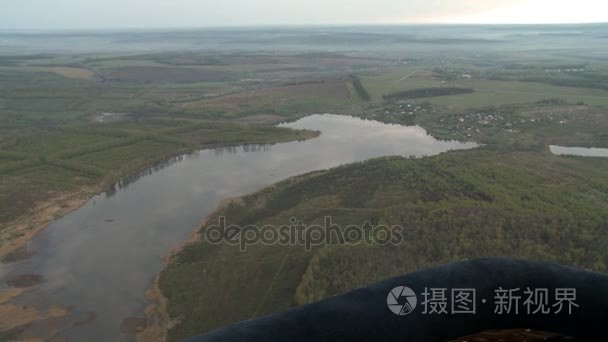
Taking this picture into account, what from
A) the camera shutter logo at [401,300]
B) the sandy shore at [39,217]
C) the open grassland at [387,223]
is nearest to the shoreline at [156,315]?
the open grassland at [387,223]

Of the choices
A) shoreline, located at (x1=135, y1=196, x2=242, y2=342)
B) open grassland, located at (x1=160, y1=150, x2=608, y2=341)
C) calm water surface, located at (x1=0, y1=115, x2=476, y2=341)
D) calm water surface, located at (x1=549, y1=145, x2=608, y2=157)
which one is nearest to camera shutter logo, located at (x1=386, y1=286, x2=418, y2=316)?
open grassland, located at (x1=160, y1=150, x2=608, y2=341)

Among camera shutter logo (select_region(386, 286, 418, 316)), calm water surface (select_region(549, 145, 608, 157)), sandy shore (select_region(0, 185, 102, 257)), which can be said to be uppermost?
camera shutter logo (select_region(386, 286, 418, 316))

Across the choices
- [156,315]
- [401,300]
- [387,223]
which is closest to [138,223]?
[156,315]

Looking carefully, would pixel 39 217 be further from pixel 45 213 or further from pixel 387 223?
pixel 387 223

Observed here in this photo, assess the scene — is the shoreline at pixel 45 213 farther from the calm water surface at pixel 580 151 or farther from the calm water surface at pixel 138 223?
the calm water surface at pixel 580 151

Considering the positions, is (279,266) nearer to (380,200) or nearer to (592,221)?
(380,200)

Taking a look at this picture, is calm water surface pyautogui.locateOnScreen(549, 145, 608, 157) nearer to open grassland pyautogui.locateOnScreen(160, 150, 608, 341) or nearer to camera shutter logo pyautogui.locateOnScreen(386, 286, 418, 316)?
open grassland pyautogui.locateOnScreen(160, 150, 608, 341)

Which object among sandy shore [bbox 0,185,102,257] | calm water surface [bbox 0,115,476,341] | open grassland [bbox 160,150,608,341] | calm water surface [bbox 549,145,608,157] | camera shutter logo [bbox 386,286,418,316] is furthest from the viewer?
calm water surface [bbox 549,145,608,157]
